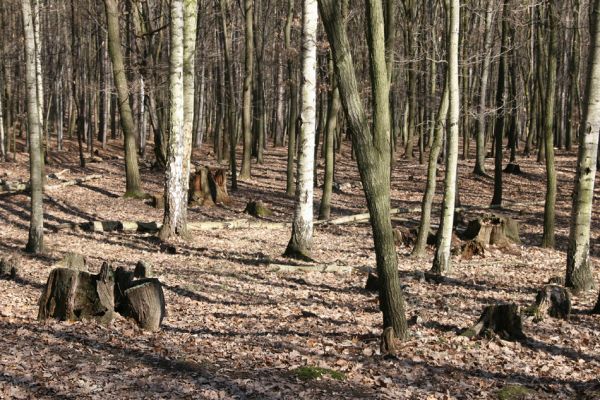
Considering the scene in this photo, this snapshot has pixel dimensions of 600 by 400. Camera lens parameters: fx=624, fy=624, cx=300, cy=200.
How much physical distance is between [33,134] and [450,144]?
7.49 meters

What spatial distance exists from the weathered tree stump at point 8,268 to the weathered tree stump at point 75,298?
256 centimetres

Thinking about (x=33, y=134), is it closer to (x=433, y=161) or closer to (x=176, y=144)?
(x=176, y=144)

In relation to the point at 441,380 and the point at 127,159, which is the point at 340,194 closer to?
the point at 127,159

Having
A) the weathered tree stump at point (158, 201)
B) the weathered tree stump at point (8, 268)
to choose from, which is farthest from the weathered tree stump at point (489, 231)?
the weathered tree stump at point (8, 268)

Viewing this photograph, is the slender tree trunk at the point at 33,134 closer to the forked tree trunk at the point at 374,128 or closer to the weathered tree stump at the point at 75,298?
the weathered tree stump at the point at 75,298

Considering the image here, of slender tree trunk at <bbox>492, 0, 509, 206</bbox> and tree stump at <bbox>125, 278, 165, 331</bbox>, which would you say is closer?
tree stump at <bbox>125, 278, 165, 331</bbox>

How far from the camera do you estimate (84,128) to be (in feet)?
132

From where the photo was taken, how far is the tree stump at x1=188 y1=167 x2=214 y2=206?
1940 cm

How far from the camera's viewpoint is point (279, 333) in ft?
25.5

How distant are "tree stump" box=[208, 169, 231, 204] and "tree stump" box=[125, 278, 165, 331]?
39.3 feet

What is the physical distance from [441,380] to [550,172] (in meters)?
8.40

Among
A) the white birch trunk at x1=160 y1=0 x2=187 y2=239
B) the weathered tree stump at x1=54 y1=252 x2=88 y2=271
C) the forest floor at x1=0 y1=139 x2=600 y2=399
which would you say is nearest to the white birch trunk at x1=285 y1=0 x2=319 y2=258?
the forest floor at x1=0 y1=139 x2=600 y2=399

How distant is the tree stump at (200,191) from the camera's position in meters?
19.4

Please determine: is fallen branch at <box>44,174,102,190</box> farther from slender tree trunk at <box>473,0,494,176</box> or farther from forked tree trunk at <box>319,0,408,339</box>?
forked tree trunk at <box>319,0,408,339</box>
